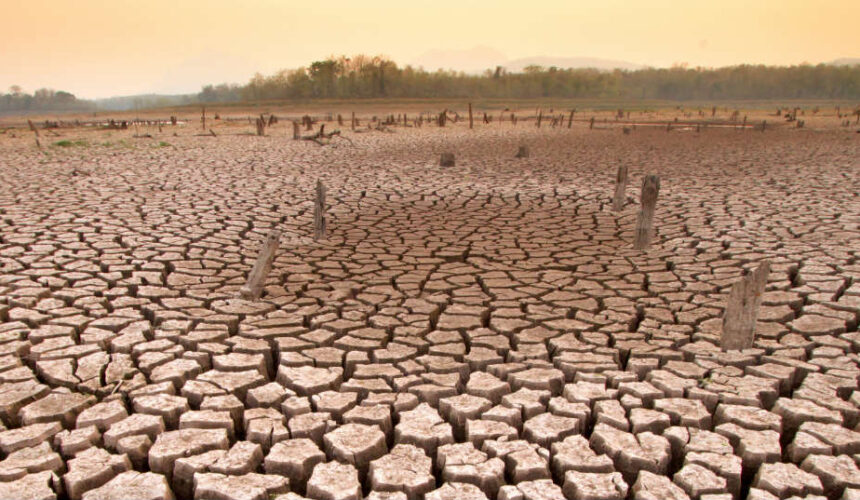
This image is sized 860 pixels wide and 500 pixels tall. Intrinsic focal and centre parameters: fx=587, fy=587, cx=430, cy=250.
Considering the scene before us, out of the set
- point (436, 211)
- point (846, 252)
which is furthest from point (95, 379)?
point (846, 252)

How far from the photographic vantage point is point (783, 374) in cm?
304

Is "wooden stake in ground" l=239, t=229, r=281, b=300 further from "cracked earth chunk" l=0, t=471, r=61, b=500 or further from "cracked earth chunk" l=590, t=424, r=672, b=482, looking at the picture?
"cracked earth chunk" l=590, t=424, r=672, b=482

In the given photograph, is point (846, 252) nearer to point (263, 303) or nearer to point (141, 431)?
point (263, 303)

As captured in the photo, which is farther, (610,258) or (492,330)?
(610,258)

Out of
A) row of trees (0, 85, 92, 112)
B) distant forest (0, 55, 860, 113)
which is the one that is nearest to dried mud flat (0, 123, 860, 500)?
distant forest (0, 55, 860, 113)

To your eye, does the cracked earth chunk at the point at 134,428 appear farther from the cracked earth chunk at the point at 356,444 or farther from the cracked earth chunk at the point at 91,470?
the cracked earth chunk at the point at 356,444

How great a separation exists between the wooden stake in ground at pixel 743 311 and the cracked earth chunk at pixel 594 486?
1.52m

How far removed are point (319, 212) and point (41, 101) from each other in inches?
4405

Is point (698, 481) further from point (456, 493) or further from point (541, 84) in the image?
point (541, 84)

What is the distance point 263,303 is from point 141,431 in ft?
5.16

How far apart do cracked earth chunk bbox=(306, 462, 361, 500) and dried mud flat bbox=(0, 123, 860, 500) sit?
1cm

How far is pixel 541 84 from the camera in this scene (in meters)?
67.6

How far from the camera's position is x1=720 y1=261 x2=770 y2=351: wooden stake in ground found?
3268mm

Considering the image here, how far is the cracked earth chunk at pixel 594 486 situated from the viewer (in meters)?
2.13
